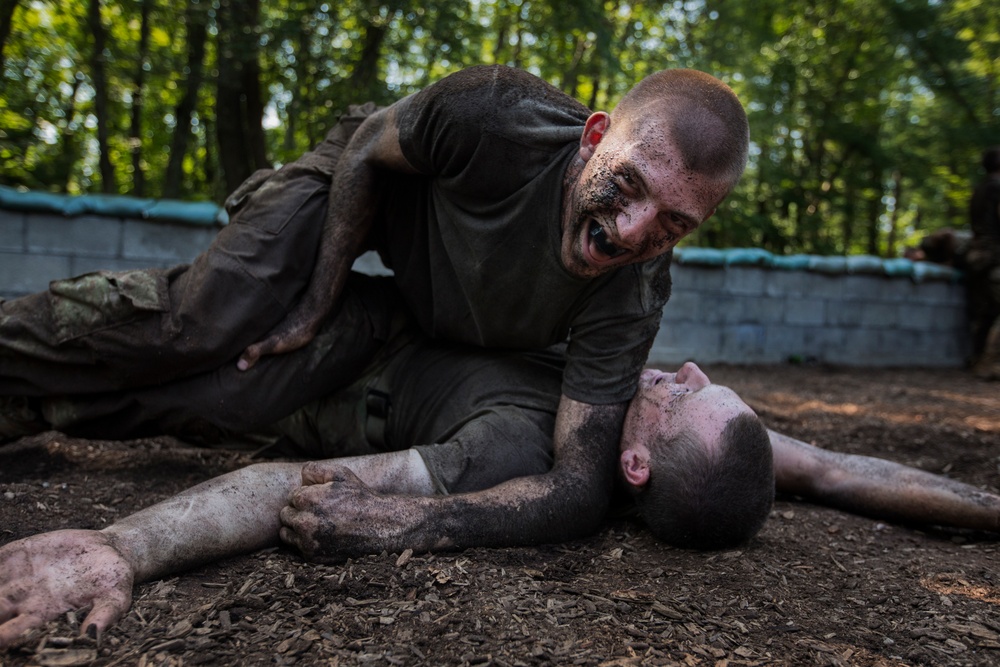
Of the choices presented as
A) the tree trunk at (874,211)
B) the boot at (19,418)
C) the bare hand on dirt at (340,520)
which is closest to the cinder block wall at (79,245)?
the boot at (19,418)

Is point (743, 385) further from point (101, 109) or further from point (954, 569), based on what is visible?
point (101, 109)

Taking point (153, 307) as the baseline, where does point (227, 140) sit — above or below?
above

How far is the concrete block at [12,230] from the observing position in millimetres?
4290

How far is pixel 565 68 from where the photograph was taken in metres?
7.67

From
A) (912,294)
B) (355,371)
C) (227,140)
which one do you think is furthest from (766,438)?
(912,294)

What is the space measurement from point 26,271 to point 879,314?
713 cm

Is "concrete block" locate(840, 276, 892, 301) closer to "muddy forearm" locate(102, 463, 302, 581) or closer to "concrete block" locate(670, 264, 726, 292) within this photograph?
"concrete block" locate(670, 264, 726, 292)

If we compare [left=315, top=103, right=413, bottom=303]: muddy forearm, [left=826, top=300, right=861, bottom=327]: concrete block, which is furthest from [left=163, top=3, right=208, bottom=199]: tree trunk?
[left=826, top=300, right=861, bottom=327]: concrete block

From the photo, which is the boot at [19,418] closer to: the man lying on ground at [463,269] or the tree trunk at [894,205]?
the man lying on ground at [463,269]

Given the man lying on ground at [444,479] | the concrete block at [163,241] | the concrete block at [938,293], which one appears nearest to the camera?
the man lying on ground at [444,479]

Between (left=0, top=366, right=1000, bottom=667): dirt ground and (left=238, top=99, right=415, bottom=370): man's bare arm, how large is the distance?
23.4 inches

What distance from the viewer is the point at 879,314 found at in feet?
25.1

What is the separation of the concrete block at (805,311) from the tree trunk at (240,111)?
184 inches

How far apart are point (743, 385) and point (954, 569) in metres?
3.41
